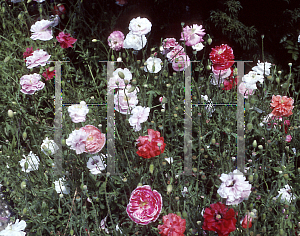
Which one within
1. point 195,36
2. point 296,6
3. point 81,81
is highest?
point 296,6

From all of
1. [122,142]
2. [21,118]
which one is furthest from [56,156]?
[21,118]

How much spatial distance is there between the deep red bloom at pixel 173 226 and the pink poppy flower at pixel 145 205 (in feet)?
0.16

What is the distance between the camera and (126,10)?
252 centimetres

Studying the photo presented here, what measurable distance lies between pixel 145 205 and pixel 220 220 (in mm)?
274

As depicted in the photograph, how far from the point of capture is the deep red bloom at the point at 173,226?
3.80 feet

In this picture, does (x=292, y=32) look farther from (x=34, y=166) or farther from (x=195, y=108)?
(x=34, y=166)

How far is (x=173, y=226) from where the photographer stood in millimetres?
1163

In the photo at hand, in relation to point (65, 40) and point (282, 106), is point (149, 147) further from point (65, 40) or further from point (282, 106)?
point (65, 40)

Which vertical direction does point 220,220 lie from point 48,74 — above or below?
below

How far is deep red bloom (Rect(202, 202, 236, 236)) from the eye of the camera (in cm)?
111

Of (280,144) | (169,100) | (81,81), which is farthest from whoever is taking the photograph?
(81,81)

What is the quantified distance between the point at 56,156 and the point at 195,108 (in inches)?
30.6

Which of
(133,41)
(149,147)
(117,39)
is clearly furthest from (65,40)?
(149,147)

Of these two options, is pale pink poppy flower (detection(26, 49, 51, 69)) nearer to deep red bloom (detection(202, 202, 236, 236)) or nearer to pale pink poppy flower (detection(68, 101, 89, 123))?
pale pink poppy flower (detection(68, 101, 89, 123))
